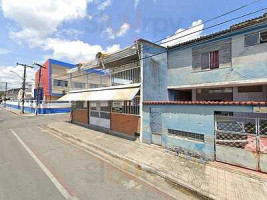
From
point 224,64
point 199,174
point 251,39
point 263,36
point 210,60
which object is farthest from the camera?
point 210,60

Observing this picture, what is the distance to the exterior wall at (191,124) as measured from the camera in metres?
6.23

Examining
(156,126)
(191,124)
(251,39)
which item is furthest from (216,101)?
(251,39)

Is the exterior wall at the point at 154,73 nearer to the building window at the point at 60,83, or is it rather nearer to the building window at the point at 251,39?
the building window at the point at 251,39

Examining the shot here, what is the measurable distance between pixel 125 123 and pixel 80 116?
22.3ft

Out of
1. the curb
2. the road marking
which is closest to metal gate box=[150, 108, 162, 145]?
the curb

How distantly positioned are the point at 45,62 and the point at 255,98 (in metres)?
32.6

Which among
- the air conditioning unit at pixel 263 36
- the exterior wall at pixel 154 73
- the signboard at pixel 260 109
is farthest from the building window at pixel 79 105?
the air conditioning unit at pixel 263 36

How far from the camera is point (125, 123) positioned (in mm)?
10453

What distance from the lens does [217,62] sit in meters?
10.4

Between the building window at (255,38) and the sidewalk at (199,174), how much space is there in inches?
268

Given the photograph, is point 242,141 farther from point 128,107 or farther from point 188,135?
point 128,107

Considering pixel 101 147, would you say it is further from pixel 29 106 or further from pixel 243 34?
pixel 29 106

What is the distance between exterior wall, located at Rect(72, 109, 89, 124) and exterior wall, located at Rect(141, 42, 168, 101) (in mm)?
7056

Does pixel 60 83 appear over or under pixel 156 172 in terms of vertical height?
over
